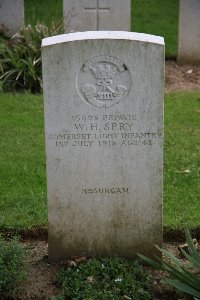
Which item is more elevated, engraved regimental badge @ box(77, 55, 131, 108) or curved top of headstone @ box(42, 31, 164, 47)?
curved top of headstone @ box(42, 31, 164, 47)

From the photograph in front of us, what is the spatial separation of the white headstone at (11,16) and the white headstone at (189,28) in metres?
2.53

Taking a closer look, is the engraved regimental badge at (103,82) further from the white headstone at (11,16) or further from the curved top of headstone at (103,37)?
the white headstone at (11,16)

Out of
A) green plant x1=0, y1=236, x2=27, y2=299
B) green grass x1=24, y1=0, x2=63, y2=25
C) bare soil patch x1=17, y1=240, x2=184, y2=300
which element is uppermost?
green grass x1=24, y1=0, x2=63, y2=25

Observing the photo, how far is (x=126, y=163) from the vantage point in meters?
4.66

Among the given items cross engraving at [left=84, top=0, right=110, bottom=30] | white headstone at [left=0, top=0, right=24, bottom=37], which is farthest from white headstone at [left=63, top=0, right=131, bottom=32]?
white headstone at [left=0, top=0, right=24, bottom=37]

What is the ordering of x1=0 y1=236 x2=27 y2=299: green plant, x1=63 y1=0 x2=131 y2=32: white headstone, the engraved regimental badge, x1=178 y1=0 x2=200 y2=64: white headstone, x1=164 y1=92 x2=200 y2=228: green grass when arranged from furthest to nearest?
x1=178 y1=0 x2=200 y2=64: white headstone, x1=63 y1=0 x2=131 y2=32: white headstone, x1=164 y1=92 x2=200 y2=228: green grass, the engraved regimental badge, x1=0 y1=236 x2=27 y2=299: green plant

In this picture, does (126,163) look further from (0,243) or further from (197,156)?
(197,156)

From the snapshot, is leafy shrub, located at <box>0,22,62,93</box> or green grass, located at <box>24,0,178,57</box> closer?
leafy shrub, located at <box>0,22,62,93</box>

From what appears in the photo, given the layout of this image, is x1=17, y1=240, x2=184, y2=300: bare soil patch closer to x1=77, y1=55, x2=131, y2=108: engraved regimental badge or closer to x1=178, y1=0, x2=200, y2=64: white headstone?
x1=77, y1=55, x2=131, y2=108: engraved regimental badge

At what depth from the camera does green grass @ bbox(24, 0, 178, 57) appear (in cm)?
1290

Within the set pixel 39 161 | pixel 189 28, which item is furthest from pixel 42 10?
pixel 39 161

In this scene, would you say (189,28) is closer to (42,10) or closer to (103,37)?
(42,10)

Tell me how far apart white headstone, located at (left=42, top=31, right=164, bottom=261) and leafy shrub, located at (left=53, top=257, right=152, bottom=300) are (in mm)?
201

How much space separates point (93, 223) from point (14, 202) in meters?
1.29
